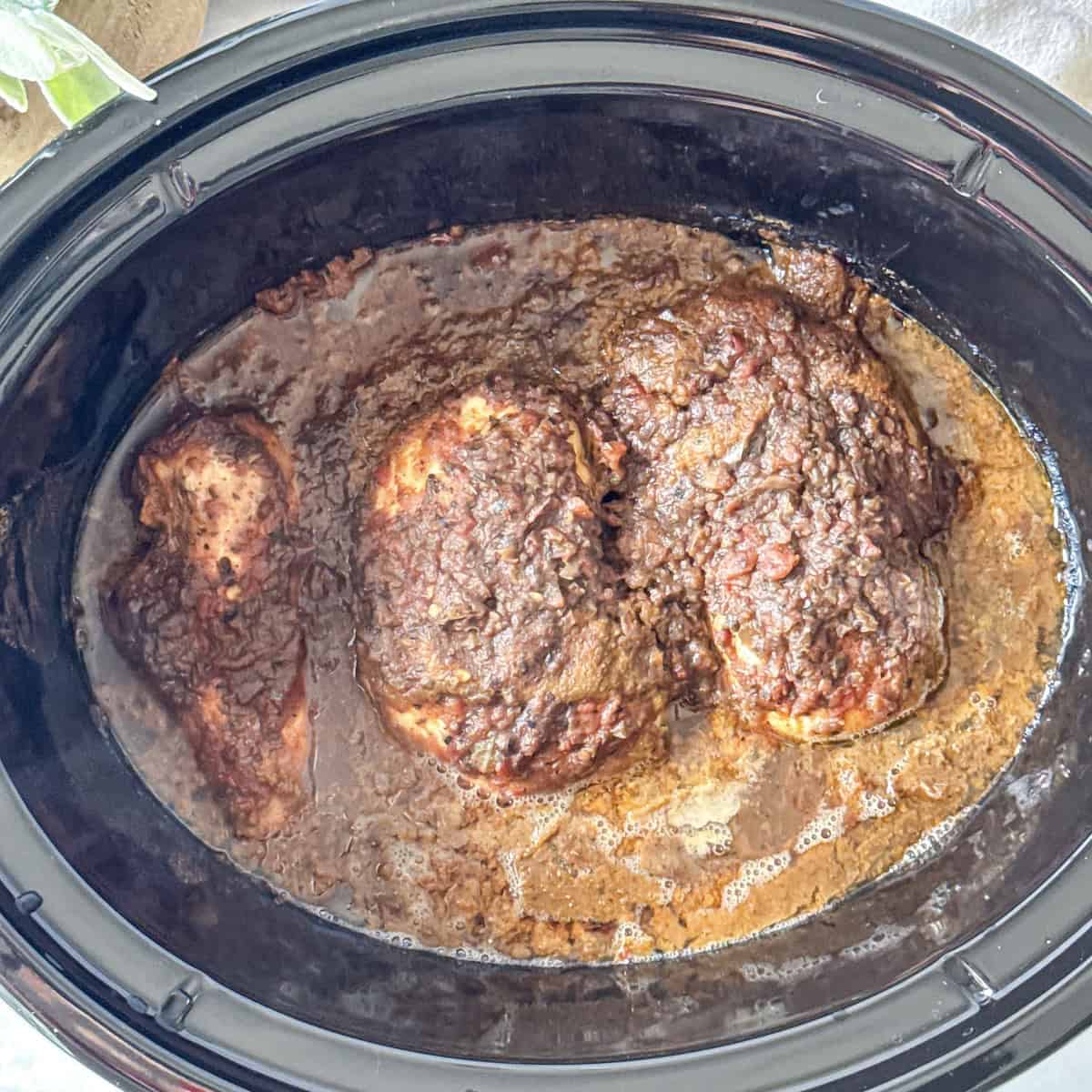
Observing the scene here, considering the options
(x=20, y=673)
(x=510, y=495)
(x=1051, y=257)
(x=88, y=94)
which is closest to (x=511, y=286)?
(x=510, y=495)

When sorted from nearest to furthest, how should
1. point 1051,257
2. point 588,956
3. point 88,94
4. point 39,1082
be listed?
point 88,94 < point 1051,257 < point 39,1082 < point 588,956

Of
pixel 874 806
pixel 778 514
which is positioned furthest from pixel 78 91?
pixel 874 806

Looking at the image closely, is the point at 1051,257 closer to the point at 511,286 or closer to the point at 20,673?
the point at 511,286

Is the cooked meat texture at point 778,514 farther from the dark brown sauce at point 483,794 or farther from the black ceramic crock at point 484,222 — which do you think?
the black ceramic crock at point 484,222

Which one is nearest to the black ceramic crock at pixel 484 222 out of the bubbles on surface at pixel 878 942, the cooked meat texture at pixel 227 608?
the bubbles on surface at pixel 878 942

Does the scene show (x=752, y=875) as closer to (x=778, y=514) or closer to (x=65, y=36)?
(x=778, y=514)
